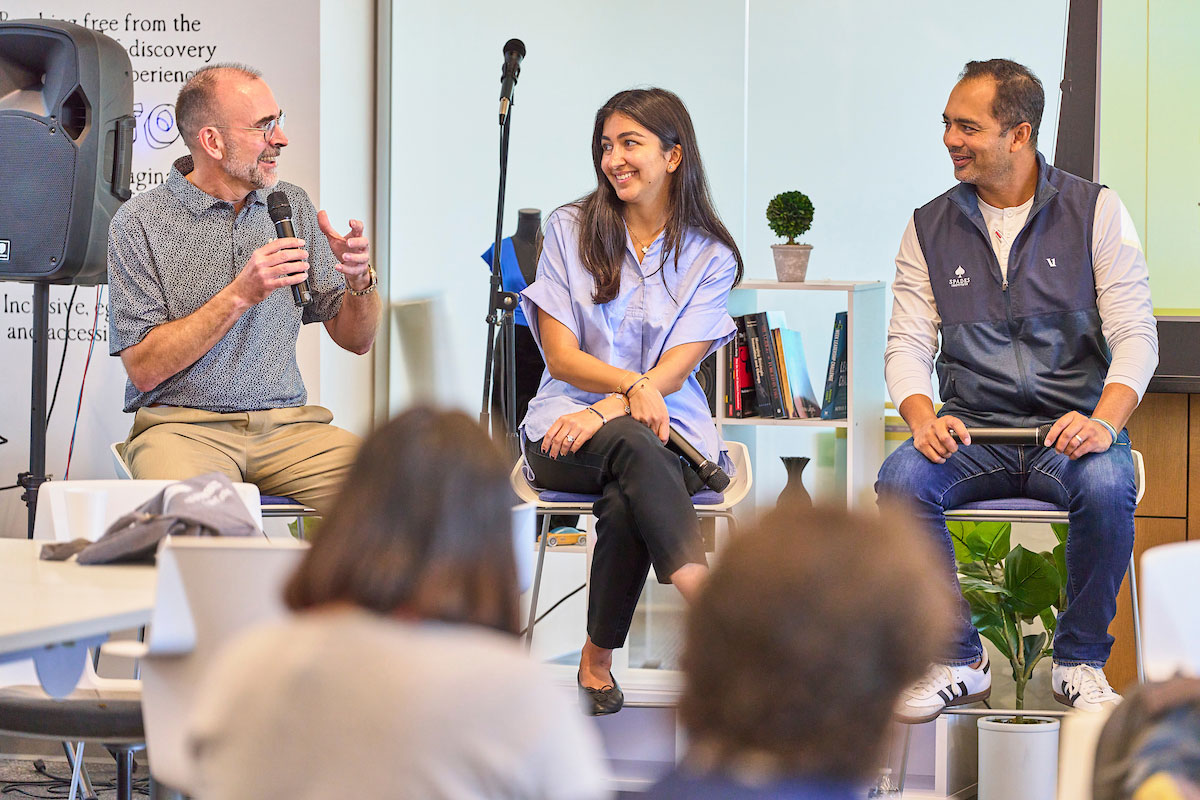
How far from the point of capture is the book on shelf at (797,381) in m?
3.29

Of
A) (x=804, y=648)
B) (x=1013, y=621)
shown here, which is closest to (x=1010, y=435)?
(x=1013, y=621)

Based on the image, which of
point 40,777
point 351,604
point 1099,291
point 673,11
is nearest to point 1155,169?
point 1099,291

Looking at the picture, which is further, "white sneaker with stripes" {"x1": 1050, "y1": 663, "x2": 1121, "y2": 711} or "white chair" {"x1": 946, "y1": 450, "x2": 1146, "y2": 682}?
"white chair" {"x1": 946, "y1": 450, "x2": 1146, "y2": 682}

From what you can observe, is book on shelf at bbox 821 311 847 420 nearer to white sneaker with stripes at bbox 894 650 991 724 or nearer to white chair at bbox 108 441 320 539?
white sneaker with stripes at bbox 894 650 991 724

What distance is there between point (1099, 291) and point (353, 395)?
2.49m

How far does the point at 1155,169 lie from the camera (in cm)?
322

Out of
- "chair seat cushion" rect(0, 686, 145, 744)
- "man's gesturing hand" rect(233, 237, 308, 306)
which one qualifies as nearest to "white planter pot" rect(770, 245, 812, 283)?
"man's gesturing hand" rect(233, 237, 308, 306)

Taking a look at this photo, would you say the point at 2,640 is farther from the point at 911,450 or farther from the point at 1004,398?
the point at 1004,398

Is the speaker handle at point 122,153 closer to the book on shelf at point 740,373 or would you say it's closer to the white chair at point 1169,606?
the book on shelf at point 740,373

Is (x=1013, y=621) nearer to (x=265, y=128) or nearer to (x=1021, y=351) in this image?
(x=1021, y=351)

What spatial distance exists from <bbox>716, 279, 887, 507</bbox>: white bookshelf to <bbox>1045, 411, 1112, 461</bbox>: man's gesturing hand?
2.75 feet

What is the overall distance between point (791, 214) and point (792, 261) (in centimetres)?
14

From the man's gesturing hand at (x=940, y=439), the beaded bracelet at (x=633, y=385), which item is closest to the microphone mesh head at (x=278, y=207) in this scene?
the beaded bracelet at (x=633, y=385)

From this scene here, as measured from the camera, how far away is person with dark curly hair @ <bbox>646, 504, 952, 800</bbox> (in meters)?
0.75
